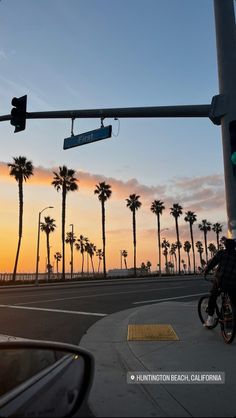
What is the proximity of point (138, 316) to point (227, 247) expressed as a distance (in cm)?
399

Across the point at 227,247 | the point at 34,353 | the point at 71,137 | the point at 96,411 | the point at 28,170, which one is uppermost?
the point at 28,170

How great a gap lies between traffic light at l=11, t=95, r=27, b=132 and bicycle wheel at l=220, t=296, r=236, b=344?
802cm

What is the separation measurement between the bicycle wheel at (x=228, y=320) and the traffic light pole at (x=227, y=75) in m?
1.74

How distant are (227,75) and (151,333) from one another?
5822 mm

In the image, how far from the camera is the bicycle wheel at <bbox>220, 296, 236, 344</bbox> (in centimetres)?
754

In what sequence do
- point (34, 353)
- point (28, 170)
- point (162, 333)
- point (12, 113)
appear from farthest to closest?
point (28, 170), point (12, 113), point (162, 333), point (34, 353)

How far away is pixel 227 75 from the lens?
10.1m

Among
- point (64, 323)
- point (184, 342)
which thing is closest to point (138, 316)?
point (64, 323)

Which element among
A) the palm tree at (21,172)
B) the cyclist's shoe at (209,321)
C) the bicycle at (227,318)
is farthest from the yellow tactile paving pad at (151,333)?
the palm tree at (21,172)

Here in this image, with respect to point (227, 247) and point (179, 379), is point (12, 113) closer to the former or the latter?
point (227, 247)

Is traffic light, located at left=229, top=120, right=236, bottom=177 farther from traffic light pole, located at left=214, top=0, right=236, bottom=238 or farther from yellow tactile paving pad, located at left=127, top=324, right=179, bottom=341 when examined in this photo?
yellow tactile paving pad, located at left=127, top=324, right=179, bottom=341

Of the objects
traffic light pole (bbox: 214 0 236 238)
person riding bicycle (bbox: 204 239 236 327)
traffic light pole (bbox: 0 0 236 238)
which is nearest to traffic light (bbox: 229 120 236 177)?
traffic light pole (bbox: 0 0 236 238)

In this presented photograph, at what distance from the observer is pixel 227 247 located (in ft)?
27.2
